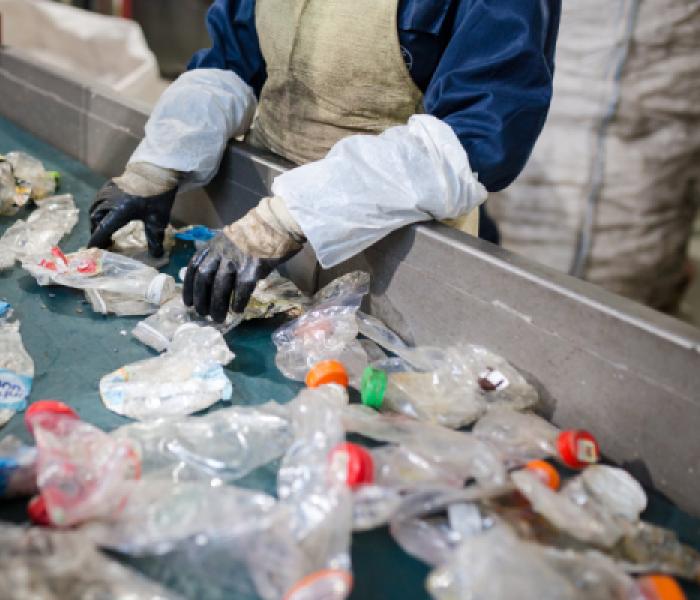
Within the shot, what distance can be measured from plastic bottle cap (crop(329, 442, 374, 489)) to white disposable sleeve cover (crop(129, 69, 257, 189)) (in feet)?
3.00

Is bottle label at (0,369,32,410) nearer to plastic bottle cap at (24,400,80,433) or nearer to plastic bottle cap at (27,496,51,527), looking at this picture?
plastic bottle cap at (24,400,80,433)

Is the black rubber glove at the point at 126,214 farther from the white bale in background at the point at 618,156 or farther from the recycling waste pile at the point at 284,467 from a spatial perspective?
the white bale in background at the point at 618,156

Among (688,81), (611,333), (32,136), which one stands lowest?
(32,136)

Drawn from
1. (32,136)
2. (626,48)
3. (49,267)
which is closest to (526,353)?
(49,267)

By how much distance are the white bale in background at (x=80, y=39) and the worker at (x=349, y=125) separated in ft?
8.43

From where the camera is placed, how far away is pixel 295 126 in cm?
169

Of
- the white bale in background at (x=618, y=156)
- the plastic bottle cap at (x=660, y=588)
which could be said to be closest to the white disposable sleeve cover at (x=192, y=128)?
the plastic bottle cap at (x=660, y=588)

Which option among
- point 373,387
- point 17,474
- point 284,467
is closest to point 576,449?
point 373,387

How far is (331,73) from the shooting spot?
1.54m

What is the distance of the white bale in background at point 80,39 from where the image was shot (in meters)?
4.09

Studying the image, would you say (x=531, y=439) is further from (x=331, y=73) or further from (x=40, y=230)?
(x=40, y=230)

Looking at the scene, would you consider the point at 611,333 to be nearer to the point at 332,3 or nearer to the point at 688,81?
the point at 332,3

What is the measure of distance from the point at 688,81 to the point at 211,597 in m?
2.46

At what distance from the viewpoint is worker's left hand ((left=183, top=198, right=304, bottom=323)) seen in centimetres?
129
